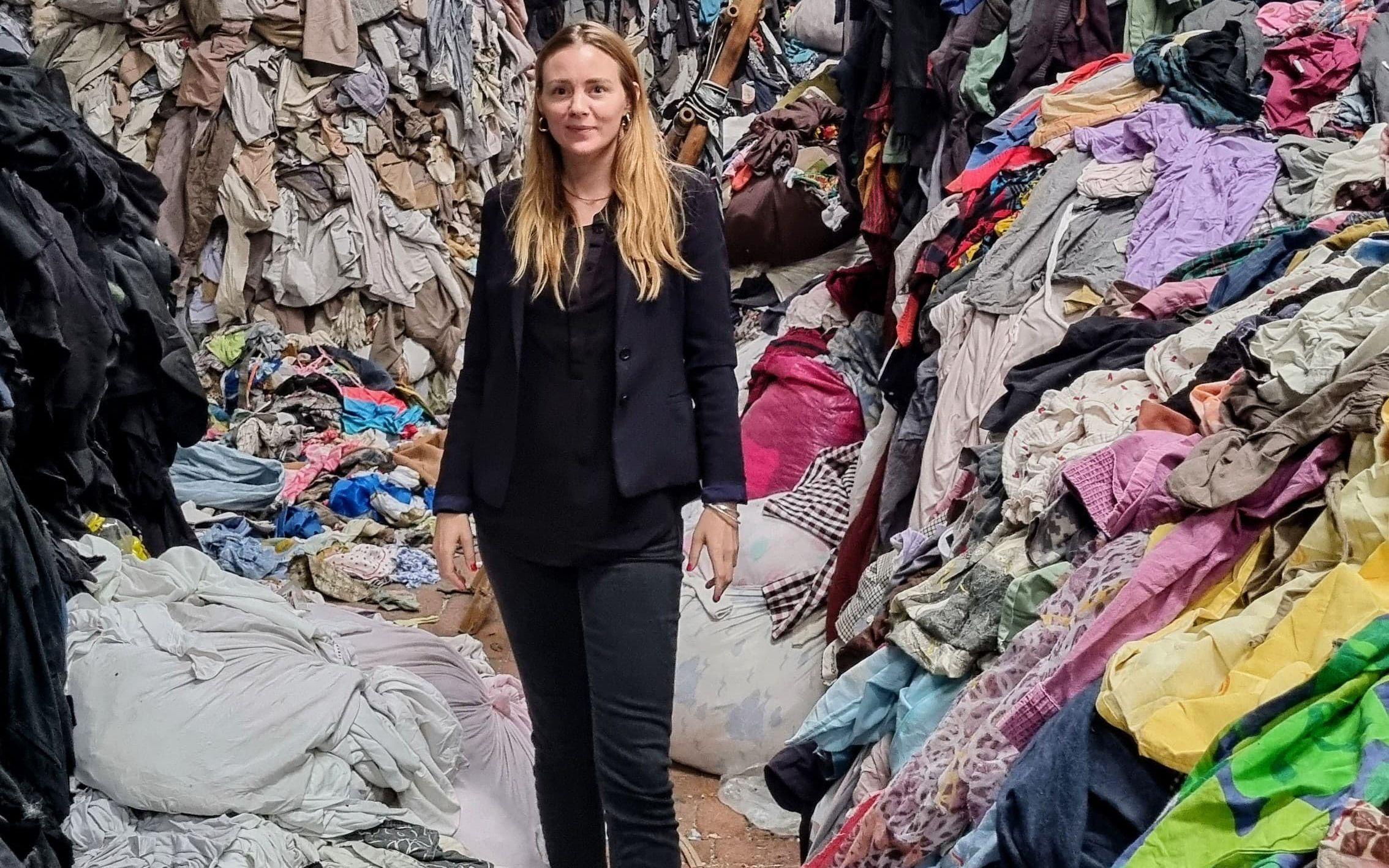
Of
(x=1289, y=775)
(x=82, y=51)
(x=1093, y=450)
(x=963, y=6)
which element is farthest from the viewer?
(x=82, y=51)

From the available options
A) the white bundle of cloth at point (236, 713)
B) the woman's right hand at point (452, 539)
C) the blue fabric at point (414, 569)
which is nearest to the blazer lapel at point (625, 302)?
the woman's right hand at point (452, 539)

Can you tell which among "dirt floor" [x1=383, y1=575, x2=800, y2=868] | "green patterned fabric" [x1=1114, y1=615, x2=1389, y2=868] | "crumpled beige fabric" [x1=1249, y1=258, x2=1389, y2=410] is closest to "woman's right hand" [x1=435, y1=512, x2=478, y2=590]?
"dirt floor" [x1=383, y1=575, x2=800, y2=868]

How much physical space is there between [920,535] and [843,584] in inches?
18.4

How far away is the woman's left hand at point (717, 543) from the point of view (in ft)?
7.01

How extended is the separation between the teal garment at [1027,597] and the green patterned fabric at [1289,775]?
66 centimetres

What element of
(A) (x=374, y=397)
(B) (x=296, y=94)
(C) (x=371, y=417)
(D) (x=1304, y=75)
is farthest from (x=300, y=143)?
(D) (x=1304, y=75)

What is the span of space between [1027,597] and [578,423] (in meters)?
0.76

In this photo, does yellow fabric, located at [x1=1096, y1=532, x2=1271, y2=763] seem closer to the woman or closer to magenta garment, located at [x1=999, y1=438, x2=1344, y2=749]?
magenta garment, located at [x1=999, y1=438, x2=1344, y2=749]

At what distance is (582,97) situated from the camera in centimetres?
203

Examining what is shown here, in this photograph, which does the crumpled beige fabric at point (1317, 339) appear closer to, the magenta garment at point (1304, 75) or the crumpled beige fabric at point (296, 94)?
the magenta garment at point (1304, 75)

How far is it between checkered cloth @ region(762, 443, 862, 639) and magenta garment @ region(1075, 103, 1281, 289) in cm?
97

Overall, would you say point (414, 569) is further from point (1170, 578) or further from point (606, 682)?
point (1170, 578)

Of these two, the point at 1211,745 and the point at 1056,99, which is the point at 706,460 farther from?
the point at 1056,99

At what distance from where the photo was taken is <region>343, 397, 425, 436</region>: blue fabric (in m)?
5.50
